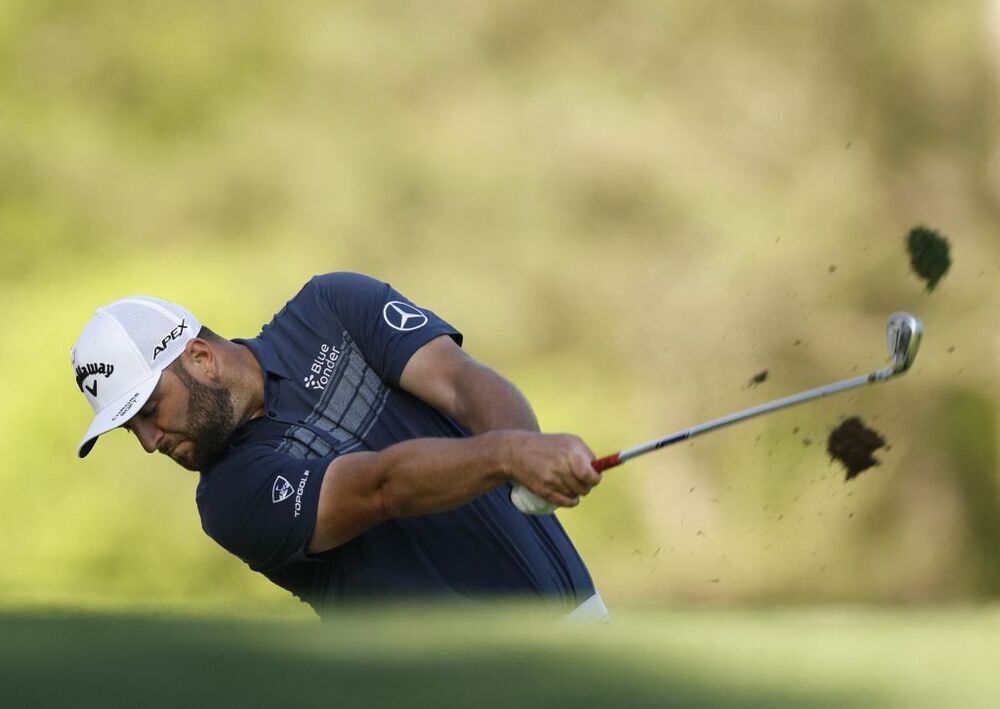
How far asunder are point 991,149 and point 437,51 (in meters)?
1.74

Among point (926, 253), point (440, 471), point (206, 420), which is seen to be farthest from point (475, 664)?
point (926, 253)

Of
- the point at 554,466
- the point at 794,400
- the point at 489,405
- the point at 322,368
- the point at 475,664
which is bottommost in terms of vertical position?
the point at 475,664

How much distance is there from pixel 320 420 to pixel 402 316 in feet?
0.64

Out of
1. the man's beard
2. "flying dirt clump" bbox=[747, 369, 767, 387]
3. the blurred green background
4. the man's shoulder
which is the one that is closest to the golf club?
the man's shoulder

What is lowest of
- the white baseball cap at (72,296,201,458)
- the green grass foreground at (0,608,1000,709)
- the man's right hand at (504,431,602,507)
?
the green grass foreground at (0,608,1000,709)

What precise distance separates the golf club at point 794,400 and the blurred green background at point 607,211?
279 centimetres

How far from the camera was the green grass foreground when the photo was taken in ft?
3.29

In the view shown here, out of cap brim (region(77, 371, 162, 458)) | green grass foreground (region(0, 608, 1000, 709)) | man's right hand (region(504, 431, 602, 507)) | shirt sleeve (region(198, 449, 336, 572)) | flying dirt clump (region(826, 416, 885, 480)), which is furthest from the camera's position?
flying dirt clump (region(826, 416, 885, 480))

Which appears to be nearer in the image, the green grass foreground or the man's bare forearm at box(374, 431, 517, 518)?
the green grass foreground

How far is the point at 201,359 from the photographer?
241cm

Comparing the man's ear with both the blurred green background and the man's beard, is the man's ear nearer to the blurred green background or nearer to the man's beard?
the man's beard

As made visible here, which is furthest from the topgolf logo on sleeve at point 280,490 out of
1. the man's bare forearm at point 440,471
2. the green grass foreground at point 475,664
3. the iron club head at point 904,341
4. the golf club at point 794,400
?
the green grass foreground at point 475,664

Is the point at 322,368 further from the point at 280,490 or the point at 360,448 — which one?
the point at 280,490

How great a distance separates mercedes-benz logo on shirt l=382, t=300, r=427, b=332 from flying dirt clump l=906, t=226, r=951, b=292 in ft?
9.89
